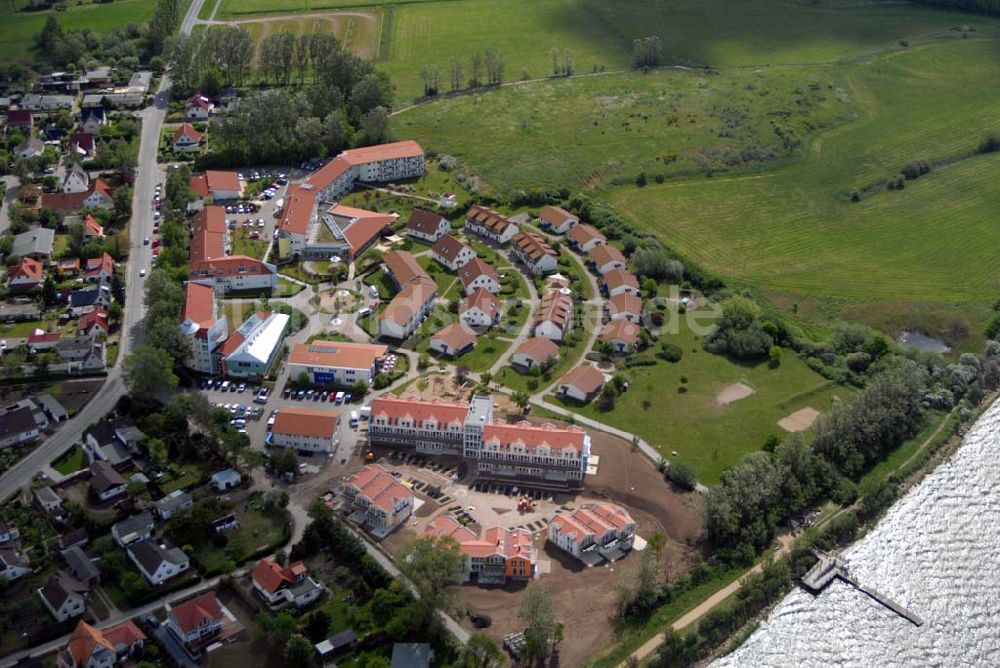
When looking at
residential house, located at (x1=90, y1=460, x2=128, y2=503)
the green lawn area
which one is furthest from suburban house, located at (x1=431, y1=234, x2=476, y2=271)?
residential house, located at (x1=90, y1=460, x2=128, y2=503)

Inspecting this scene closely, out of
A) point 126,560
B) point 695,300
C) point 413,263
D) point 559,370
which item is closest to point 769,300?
point 695,300

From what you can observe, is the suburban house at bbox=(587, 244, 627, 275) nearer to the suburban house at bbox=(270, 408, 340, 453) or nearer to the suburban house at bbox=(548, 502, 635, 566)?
the suburban house at bbox=(270, 408, 340, 453)

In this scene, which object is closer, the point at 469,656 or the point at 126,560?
the point at 469,656

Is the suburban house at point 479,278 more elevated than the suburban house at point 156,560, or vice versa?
the suburban house at point 479,278

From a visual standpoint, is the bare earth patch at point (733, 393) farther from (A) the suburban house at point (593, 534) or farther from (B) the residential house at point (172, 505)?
(B) the residential house at point (172, 505)

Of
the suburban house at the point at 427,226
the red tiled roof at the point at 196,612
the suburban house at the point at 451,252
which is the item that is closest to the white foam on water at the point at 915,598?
the red tiled roof at the point at 196,612

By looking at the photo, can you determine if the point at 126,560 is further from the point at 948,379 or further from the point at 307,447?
the point at 948,379

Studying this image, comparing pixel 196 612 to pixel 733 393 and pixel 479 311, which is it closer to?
pixel 479 311

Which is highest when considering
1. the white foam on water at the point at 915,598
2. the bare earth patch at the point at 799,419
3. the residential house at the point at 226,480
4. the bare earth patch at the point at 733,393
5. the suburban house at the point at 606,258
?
the suburban house at the point at 606,258
